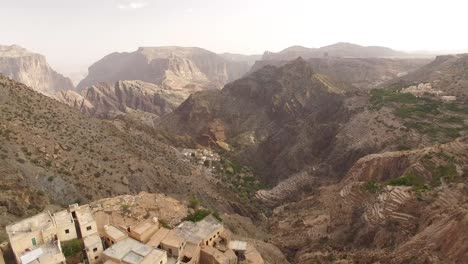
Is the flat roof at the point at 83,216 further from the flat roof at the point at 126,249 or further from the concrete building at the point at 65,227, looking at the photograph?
the flat roof at the point at 126,249

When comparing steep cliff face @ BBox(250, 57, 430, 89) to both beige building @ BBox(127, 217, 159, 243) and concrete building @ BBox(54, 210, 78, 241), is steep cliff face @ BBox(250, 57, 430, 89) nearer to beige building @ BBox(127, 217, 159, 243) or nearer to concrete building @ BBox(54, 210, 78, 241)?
beige building @ BBox(127, 217, 159, 243)

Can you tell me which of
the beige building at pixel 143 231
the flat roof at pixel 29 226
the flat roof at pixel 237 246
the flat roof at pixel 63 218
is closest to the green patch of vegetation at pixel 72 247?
the flat roof at pixel 63 218

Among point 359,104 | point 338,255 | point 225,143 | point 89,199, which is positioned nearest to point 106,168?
point 89,199

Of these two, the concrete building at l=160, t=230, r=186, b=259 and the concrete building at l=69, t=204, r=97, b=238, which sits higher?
the concrete building at l=69, t=204, r=97, b=238

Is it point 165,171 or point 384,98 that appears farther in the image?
point 384,98

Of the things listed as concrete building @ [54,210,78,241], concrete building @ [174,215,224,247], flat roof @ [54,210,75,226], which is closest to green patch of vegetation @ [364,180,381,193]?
concrete building @ [174,215,224,247]

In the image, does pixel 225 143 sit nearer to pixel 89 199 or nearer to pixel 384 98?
pixel 384 98
